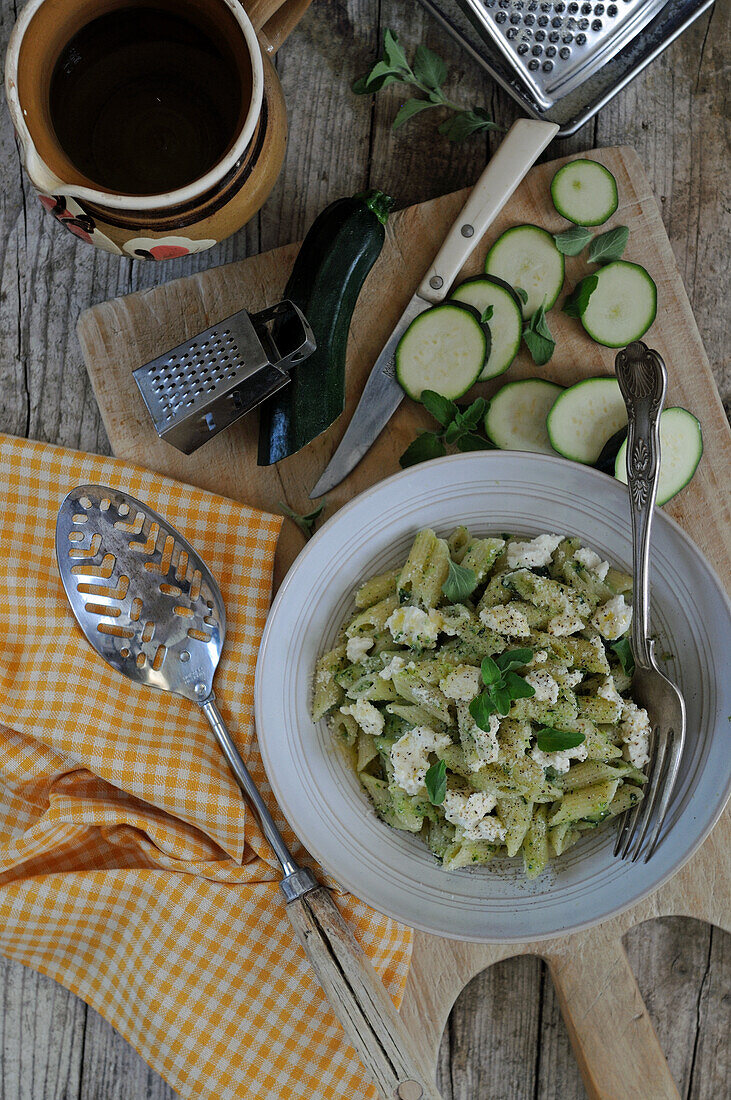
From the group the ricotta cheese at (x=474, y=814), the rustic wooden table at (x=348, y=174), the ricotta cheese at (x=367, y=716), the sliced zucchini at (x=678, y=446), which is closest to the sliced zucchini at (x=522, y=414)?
the sliced zucchini at (x=678, y=446)

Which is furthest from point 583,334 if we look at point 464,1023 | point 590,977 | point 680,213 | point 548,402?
point 464,1023

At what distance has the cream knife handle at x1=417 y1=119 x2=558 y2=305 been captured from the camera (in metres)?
1.89

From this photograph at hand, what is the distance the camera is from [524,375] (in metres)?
1.99

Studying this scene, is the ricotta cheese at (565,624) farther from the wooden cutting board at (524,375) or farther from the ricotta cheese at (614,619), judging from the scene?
the wooden cutting board at (524,375)

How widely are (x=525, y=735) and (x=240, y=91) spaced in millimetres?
1361

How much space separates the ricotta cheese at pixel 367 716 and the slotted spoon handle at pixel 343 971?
0.31m

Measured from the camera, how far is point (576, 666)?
5.63 feet

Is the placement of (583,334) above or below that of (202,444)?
above

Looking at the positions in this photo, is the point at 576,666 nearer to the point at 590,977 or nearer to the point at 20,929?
the point at 590,977

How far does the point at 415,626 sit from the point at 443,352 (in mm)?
644

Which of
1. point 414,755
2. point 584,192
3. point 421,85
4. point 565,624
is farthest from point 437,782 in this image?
point 421,85

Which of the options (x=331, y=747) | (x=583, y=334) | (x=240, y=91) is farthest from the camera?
(x=583, y=334)

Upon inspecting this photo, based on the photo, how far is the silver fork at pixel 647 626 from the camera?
1.68 metres

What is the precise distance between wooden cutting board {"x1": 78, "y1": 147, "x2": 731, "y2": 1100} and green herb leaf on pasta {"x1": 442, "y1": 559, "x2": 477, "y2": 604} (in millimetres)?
379
